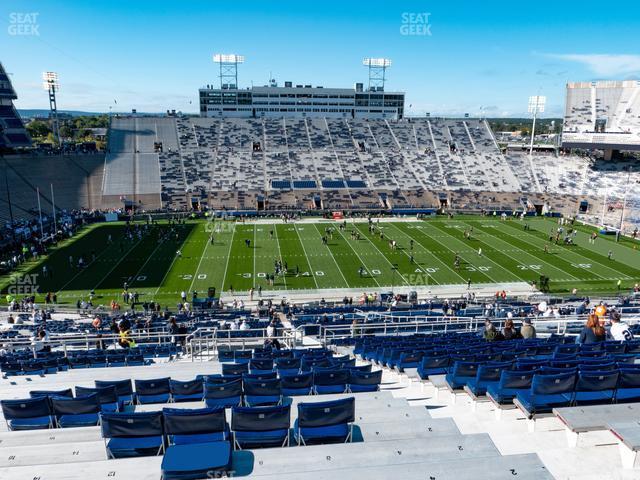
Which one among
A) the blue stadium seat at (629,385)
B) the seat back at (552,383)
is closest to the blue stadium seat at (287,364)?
the seat back at (552,383)

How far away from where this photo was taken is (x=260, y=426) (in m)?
5.71

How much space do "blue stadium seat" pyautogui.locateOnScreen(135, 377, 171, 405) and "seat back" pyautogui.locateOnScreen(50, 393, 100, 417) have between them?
3.28ft

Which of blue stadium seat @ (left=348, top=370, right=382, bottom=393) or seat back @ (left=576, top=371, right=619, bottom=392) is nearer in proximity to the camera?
seat back @ (left=576, top=371, right=619, bottom=392)

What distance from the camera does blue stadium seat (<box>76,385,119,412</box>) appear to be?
7.17 metres

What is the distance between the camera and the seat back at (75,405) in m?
6.79

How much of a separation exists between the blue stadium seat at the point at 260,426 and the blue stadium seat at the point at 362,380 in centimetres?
270

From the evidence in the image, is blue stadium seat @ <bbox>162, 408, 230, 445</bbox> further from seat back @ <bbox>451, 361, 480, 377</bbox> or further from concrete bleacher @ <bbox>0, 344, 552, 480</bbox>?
seat back @ <bbox>451, 361, 480, 377</bbox>

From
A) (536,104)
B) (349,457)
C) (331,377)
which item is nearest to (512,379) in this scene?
(331,377)

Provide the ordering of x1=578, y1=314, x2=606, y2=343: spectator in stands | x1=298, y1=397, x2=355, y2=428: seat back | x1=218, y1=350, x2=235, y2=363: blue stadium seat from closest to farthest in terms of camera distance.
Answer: x1=298, y1=397, x2=355, y2=428: seat back < x1=578, y1=314, x2=606, y2=343: spectator in stands < x1=218, y1=350, x2=235, y2=363: blue stadium seat

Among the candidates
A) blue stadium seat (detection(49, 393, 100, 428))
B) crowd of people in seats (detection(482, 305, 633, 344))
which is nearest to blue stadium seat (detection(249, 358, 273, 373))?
blue stadium seat (detection(49, 393, 100, 428))

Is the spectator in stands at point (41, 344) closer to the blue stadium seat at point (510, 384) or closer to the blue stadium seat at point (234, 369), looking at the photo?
Result: the blue stadium seat at point (234, 369)

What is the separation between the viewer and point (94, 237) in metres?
45.0

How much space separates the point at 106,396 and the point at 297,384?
296cm

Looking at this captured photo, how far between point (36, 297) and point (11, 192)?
27572 mm
